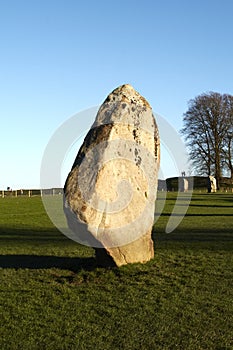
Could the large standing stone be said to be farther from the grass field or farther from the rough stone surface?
the rough stone surface

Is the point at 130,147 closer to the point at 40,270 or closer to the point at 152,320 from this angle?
the point at 40,270

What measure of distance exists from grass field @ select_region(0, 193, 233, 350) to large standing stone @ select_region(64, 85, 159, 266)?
563 millimetres

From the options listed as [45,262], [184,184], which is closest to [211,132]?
[184,184]

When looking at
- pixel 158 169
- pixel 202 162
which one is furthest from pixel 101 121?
pixel 202 162

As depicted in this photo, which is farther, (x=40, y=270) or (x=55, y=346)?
(x=40, y=270)

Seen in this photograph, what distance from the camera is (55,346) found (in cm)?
558

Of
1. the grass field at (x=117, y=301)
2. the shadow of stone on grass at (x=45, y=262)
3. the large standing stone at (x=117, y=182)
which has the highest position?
the large standing stone at (x=117, y=182)

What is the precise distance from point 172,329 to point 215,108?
57484 mm

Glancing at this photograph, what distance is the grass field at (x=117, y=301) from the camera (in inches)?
230

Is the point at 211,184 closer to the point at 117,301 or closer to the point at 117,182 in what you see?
the point at 117,182

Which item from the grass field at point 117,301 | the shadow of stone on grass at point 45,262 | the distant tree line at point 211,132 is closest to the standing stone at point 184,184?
the distant tree line at point 211,132

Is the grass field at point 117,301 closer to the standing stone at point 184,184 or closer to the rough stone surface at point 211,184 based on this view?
the rough stone surface at point 211,184

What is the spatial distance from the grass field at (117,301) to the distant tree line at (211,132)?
1890 inches

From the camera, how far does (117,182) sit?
376 inches
